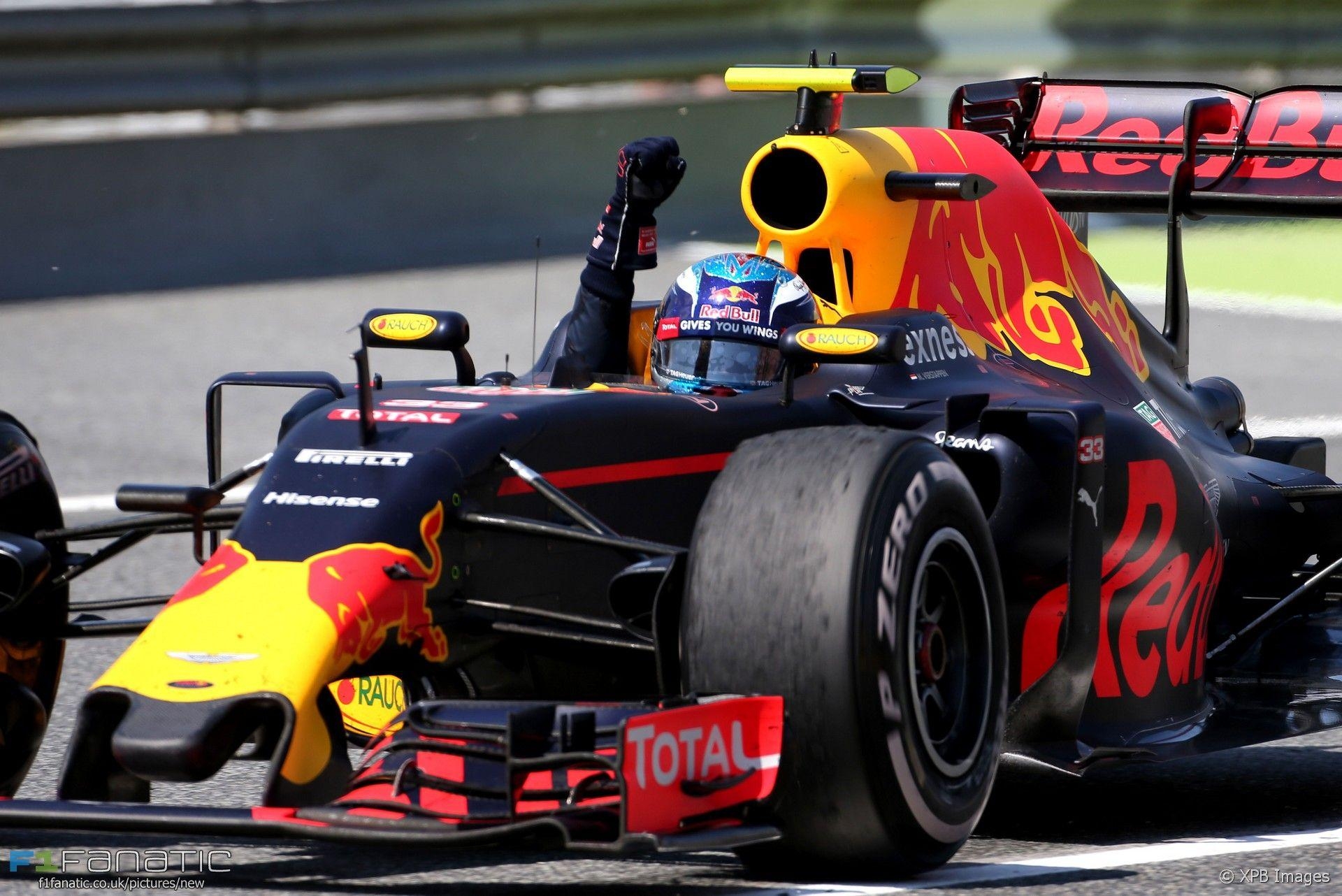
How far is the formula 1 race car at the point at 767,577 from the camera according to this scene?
166 inches

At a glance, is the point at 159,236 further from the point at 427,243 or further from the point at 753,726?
the point at 753,726

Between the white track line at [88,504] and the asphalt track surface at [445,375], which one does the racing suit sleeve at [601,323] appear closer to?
the asphalt track surface at [445,375]

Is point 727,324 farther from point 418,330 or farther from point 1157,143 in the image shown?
point 1157,143

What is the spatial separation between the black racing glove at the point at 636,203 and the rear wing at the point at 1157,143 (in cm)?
179

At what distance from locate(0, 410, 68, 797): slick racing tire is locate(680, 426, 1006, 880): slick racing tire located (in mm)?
1797

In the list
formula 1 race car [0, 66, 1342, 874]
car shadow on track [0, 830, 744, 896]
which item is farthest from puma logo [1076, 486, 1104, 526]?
car shadow on track [0, 830, 744, 896]

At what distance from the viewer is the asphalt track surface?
467 centimetres

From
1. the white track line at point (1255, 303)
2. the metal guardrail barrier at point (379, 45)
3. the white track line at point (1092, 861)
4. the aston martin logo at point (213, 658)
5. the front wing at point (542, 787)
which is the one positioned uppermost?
the metal guardrail barrier at point (379, 45)

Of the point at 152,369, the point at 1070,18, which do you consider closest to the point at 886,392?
the point at 152,369

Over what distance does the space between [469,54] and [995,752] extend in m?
10.1

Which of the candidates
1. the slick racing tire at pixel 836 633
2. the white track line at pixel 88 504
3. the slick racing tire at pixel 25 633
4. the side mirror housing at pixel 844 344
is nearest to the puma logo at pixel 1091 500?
the side mirror housing at pixel 844 344

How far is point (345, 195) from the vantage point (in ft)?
45.8

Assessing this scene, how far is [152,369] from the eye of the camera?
1255cm

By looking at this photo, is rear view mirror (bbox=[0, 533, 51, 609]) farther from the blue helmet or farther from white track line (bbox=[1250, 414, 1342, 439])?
white track line (bbox=[1250, 414, 1342, 439])
